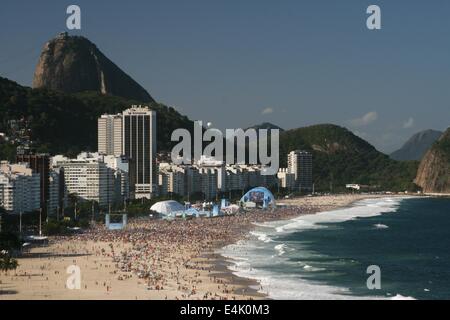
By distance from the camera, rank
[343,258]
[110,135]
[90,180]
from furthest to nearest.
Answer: [110,135], [90,180], [343,258]

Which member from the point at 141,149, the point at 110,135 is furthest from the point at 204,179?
the point at 110,135

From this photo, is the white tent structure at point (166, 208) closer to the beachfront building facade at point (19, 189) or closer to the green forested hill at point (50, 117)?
the beachfront building facade at point (19, 189)

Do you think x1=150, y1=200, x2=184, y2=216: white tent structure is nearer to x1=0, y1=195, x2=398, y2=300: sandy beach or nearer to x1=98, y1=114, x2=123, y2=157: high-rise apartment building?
x1=0, y1=195, x2=398, y2=300: sandy beach

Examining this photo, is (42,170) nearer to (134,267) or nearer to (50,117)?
(134,267)

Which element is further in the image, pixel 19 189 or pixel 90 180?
pixel 90 180
